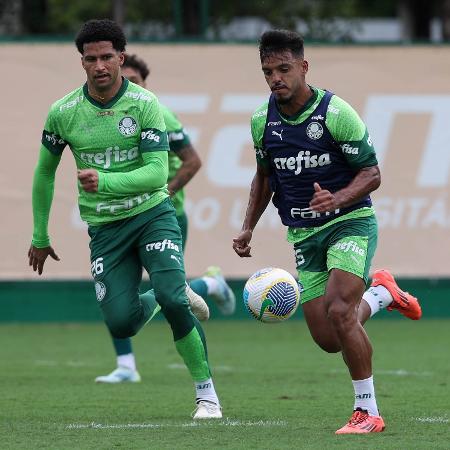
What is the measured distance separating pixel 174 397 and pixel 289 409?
1181mm

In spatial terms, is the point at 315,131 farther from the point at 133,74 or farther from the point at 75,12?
the point at 75,12

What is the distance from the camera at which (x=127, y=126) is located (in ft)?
27.3

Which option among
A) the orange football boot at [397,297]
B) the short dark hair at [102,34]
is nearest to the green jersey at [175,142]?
the orange football boot at [397,297]

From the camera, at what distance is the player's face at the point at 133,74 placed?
10945 millimetres

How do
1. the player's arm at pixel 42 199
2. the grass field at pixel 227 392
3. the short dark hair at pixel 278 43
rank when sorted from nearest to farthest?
the grass field at pixel 227 392, the short dark hair at pixel 278 43, the player's arm at pixel 42 199

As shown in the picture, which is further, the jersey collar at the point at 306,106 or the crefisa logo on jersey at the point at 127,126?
the crefisa logo on jersey at the point at 127,126

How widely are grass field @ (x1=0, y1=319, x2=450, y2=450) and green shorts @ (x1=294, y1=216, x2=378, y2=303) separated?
0.85 m

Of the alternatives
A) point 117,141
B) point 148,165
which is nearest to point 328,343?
point 148,165

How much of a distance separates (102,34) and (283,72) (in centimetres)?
118

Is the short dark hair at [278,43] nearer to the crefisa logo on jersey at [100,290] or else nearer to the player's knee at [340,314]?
the player's knee at [340,314]

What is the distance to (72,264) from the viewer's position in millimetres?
17172

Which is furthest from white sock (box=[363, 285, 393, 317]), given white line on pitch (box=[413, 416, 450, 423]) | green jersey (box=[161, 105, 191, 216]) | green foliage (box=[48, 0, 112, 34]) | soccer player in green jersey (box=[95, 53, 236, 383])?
green foliage (box=[48, 0, 112, 34])

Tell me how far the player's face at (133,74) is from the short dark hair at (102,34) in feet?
8.23

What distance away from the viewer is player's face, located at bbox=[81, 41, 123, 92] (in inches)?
327
